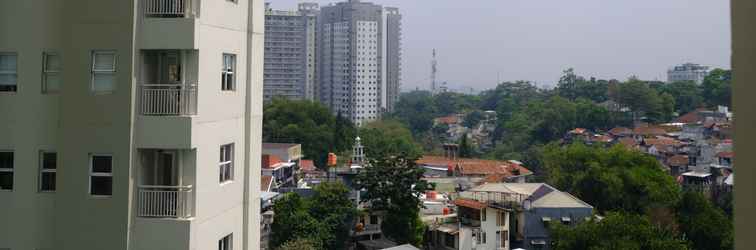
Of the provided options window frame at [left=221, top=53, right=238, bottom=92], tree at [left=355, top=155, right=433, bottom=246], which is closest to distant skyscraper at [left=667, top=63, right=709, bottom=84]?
tree at [left=355, top=155, right=433, bottom=246]

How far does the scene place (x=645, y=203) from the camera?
31516mm

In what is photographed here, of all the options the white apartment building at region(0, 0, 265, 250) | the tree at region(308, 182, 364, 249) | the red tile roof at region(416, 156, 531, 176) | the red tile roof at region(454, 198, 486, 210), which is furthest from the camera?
the red tile roof at region(416, 156, 531, 176)

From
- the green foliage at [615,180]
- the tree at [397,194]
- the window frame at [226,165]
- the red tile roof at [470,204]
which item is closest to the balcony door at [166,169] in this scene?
the window frame at [226,165]

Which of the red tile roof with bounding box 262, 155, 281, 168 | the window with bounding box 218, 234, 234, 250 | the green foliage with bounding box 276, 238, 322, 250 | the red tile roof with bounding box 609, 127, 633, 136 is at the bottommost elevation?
the green foliage with bounding box 276, 238, 322, 250

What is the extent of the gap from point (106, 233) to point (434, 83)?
160716mm

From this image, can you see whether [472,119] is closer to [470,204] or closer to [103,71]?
[470,204]

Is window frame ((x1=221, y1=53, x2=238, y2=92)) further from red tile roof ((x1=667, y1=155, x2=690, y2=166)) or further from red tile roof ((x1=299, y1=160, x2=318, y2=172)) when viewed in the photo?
red tile roof ((x1=667, y1=155, x2=690, y2=166))

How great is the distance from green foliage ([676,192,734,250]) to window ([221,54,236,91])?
80.1ft

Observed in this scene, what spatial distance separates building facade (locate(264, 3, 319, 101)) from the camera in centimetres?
8019

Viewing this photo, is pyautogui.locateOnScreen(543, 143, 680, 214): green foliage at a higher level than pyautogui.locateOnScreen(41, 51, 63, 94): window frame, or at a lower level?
lower

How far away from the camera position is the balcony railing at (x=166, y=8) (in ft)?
16.6

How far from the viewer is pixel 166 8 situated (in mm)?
5109

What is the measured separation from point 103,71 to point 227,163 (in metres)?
1.38

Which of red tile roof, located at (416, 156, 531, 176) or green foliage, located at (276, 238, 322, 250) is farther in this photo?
red tile roof, located at (416, 156, 531, 176)
